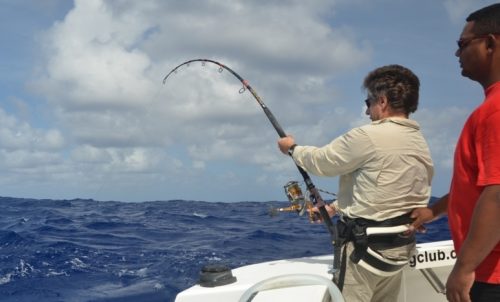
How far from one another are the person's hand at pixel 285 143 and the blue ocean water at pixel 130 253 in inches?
82.8

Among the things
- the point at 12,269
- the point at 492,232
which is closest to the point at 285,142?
the point at 492,232

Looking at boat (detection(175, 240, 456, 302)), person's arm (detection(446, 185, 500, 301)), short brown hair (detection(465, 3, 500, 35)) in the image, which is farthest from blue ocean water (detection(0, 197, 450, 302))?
short brown hair (detection(465, 3, 500, 35))

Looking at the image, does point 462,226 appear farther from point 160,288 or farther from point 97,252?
point 97,252

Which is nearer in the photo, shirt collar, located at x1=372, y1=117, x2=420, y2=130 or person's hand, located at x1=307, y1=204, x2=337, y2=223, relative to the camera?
shirt collar, located at x1=372, y1=117, x2=420, y2=130

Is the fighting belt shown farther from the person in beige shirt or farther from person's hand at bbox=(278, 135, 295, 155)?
person's hand at bbox=(278, 135, 295, 155)

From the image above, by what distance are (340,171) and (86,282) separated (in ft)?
16.4

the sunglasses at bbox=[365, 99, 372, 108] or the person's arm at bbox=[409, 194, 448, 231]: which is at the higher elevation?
the sunglasses at bbox=[365, 99, 372, 108]

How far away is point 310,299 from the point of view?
8.00 feet

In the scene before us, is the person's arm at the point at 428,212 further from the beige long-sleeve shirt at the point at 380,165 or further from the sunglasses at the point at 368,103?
the sunglasses at the point at 368,103

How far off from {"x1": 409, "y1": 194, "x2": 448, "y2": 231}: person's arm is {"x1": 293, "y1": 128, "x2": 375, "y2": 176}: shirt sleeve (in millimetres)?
436

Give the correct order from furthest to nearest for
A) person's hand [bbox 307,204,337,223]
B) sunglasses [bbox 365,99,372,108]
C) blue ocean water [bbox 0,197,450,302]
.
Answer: blue ocean water [bbox 0,197,450,302]
person's hand [bbox 307,204,337,223]
sunglasses [bbox 365,99,372,108]

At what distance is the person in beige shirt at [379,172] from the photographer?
2439mm

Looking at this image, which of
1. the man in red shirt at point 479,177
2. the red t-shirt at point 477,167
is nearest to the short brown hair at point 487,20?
the man in red shirt at point 479,177

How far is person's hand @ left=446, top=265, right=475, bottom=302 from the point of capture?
5.22 feet
